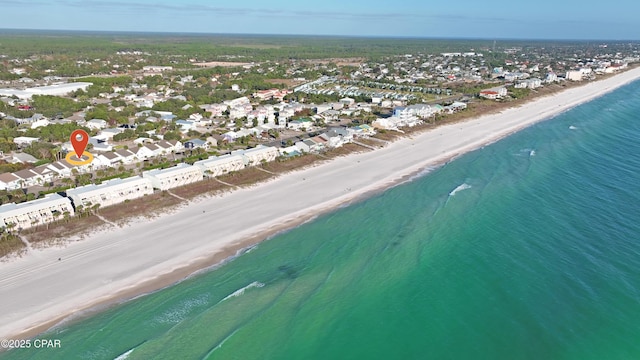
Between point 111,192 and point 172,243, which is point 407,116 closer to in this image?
point 111,192

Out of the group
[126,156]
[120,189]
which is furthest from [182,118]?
[120,189]

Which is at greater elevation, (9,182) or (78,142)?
(78,142)

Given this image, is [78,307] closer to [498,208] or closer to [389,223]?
[389,223]

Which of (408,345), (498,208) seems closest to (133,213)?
(408,345)

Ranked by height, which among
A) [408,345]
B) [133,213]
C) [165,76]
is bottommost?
[408,345]

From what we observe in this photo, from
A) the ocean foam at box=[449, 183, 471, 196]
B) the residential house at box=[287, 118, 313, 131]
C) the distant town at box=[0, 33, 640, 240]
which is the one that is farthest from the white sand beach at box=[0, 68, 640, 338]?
the residential house at box=[287, 118, 313, 131]

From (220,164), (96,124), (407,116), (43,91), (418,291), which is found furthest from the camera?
(43,91)

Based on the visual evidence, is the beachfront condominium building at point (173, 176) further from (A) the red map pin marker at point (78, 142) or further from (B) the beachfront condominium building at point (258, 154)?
(A) the red map pin marker at point (78, 142)
